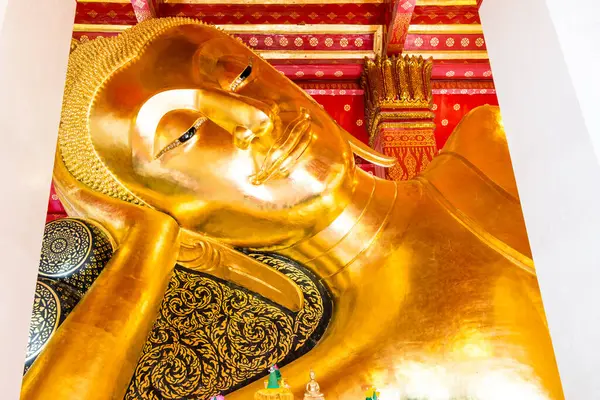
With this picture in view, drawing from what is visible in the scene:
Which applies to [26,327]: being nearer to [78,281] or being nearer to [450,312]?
[78,281]

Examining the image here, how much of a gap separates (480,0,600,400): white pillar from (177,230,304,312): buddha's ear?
70cm

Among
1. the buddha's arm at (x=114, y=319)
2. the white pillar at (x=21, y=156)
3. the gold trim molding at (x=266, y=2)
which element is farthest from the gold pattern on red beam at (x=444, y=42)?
the white pillar at (x=21, y=156)

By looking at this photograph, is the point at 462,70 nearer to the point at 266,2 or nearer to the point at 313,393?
the point at 266,2

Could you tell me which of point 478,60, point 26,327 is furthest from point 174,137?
point 478,60

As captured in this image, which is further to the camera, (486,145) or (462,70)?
(462,70)

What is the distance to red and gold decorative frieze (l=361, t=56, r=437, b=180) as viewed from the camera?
12.1 ft

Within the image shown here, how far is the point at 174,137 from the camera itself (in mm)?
1189

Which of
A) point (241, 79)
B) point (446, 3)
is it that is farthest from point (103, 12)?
point (241, 79)

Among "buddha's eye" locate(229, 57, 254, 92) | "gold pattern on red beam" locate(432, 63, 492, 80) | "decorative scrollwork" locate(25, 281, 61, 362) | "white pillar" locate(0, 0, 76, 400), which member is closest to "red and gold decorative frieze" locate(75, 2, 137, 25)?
"gold pattern on red beam" locate(432, 63, 492, 80)

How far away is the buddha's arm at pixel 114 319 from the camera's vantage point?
3.00ft

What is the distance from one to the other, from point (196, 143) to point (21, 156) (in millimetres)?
590

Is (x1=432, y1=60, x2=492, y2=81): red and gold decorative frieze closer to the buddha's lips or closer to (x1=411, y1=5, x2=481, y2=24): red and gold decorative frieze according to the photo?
(x1=411, y1=5, x2=481, y2=24): red and gold decorative frieze

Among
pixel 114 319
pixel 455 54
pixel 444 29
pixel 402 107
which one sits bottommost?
pixel 114 319

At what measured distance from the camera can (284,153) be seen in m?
1.21
